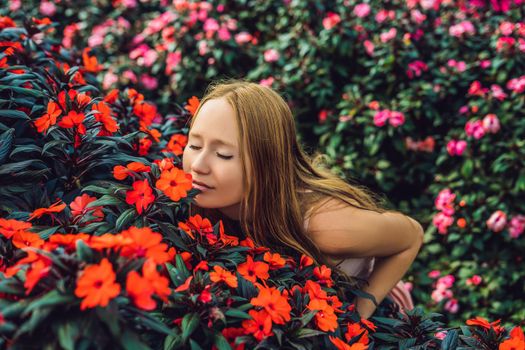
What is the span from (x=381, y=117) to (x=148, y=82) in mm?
1818

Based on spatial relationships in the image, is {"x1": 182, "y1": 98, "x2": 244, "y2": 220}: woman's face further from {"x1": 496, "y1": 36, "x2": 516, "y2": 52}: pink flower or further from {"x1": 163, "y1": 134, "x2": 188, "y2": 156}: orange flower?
{"x1": 496, "y1": 36, "x2": 516, "y2": 52}: pink flower

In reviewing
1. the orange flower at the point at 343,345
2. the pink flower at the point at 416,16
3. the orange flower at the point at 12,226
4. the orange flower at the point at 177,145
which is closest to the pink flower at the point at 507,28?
the pink flower at the point at 416,16

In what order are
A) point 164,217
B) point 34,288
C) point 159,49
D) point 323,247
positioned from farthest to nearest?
point 159,49
point 323,247
point 164,217
point 34,288

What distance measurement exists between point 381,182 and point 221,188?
2.01 metres

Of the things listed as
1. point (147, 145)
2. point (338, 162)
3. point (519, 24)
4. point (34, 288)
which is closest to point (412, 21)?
point (519, 24)

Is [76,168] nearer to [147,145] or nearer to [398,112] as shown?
[147,145]

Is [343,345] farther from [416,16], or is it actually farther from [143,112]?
[416,16]

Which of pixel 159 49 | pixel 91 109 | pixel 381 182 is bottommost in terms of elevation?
pixel 381 182

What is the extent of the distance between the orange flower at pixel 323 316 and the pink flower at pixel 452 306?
6.05 ft

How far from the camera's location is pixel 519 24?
3.18 m

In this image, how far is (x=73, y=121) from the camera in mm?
1522

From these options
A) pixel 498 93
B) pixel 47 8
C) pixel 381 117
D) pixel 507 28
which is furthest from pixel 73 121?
pixel 47 8

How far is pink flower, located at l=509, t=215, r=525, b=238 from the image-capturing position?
283cm

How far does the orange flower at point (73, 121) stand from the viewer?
4.97ft
